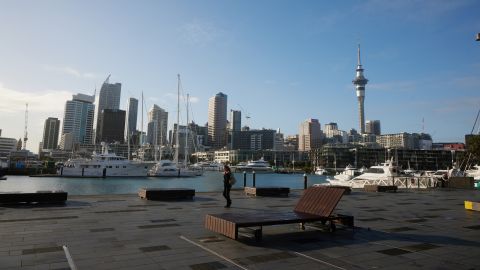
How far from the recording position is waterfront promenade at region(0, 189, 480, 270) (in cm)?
612

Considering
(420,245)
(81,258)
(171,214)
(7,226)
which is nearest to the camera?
(81,258)

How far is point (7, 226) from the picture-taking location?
9383 millimetres

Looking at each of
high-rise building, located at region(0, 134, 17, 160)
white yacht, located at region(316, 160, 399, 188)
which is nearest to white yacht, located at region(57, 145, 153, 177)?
white yacht, located at region(316, 160, 399, 188)

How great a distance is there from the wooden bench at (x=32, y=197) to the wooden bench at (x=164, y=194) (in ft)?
12.0

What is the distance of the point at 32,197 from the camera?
14461 mm

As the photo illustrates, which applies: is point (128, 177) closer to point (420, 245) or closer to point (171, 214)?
point (171, 214)

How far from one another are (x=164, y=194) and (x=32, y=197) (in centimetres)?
Answer: 585

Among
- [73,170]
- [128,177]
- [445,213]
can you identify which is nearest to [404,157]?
[128,177]

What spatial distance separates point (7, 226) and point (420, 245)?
10.8 meters

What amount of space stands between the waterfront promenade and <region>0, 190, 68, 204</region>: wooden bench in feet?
7.43

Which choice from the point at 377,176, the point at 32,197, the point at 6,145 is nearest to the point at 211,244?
the point at 32,197

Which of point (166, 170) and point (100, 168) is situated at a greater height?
point (100, 168)

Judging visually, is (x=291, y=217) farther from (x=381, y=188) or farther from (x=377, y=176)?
(x=377, y=176)

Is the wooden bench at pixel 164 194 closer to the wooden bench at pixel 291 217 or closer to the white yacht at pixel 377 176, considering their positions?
the wooden bench at pixel 291 217
